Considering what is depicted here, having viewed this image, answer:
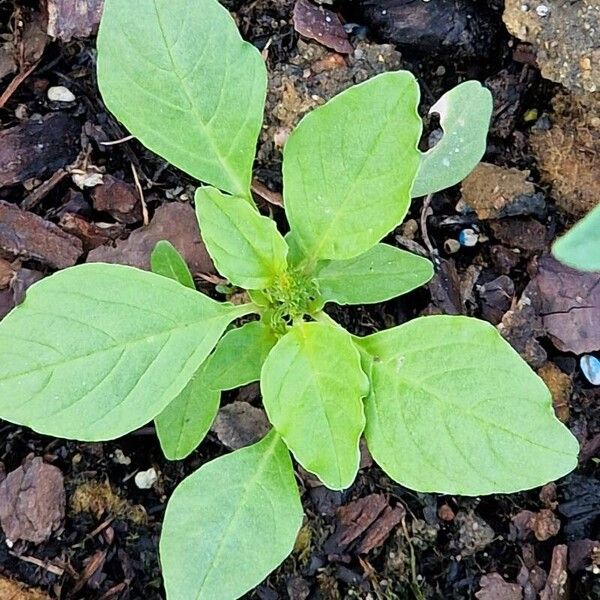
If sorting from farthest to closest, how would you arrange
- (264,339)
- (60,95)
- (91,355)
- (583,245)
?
(60,95) → (264,339) → (91,355) → (583,245)

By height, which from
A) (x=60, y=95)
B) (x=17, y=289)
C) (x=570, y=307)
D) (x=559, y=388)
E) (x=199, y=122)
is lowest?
(x=559, y=388)

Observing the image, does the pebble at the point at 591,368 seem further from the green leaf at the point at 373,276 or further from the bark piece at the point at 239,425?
the bark piece at the point at 239,425

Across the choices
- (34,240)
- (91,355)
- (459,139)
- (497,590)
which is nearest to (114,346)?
(91,355)

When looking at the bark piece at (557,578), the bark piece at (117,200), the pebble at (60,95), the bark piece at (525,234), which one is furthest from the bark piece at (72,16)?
the bark piece at (557,578)

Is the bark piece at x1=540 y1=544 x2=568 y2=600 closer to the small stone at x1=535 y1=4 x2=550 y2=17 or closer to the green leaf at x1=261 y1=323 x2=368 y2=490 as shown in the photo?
the green leaf at x1=261 y1=323 x2=368 y2=490

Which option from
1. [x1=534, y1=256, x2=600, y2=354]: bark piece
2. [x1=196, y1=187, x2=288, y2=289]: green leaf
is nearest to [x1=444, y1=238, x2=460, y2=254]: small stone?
[x1=534, y1=256, x2=600, y2=354]: bark piece

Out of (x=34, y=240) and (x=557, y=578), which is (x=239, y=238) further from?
(x=557, y=578)
